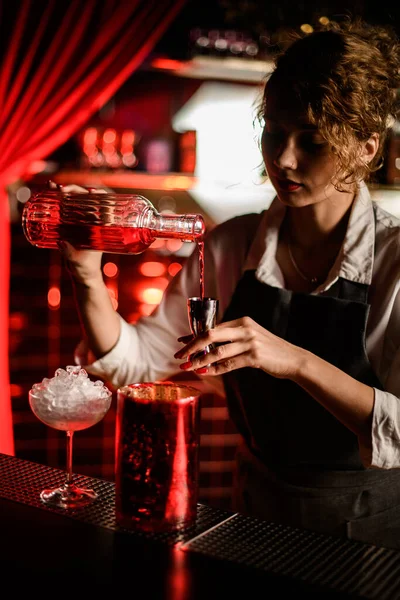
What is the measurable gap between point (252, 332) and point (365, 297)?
48cm

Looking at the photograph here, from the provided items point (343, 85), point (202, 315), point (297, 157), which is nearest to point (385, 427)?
point (202, 315)

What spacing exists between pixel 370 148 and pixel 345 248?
0.21 meters

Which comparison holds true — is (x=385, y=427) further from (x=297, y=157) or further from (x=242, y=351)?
(x=297, y=157)

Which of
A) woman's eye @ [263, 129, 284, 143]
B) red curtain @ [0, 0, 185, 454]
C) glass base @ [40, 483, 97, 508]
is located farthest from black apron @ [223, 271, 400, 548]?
red curtain @ [0, 0, 185, 454]

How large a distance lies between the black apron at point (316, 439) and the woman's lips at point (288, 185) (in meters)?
0.23

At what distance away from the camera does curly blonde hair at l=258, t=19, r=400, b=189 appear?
143cm

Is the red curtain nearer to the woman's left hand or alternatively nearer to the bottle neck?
the bottle neck

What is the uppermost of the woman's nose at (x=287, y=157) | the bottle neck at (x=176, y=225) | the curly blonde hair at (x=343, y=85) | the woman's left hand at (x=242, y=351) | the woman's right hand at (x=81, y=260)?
the curly blonde hair at (x=343, y=85)

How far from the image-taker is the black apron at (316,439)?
1.53m

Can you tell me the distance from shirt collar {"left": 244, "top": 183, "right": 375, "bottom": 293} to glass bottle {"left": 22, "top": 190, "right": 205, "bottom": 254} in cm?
36

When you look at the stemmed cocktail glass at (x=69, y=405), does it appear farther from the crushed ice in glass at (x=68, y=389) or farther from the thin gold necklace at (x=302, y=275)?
the thin gold necklace at (x=302, y=275)

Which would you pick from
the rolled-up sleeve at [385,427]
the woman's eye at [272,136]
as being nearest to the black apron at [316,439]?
the rolled-up sleeve at [385,427]

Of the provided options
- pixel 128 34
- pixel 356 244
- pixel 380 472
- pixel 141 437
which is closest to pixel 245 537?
pixel 141 437

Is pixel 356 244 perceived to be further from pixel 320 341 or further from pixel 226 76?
pixel 226 76
